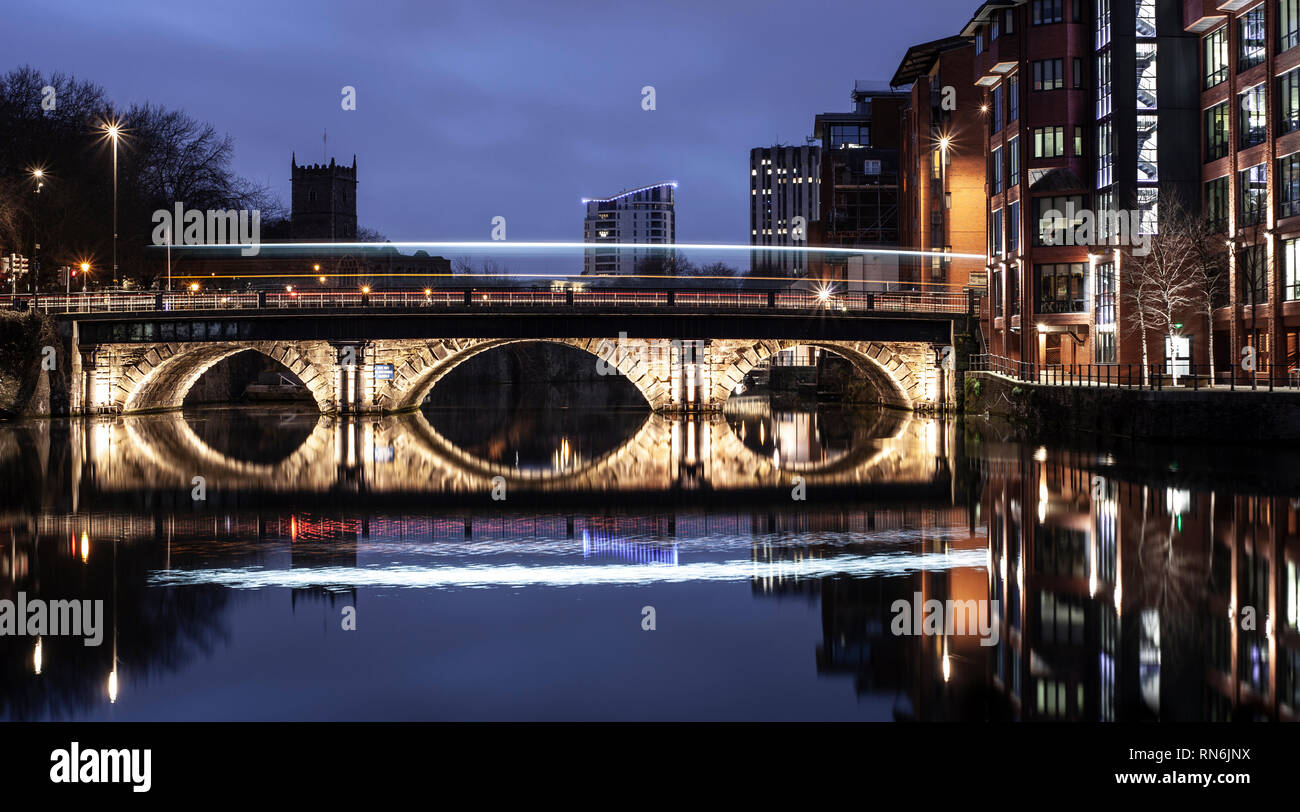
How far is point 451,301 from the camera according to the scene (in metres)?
67.0

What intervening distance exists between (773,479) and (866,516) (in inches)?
331

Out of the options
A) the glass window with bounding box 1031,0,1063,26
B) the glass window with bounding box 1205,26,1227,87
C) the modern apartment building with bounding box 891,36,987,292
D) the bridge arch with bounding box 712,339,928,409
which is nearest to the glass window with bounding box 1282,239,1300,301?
the glass window with bounding box 1205,26,1227,87

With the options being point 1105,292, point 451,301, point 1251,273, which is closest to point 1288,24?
point 1251,273

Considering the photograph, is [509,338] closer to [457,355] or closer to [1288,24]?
[457,355]

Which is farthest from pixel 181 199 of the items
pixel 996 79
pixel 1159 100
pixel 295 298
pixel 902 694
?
pixel 902 694

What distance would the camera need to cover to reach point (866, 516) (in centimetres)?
2558

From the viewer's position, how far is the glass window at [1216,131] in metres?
54.2

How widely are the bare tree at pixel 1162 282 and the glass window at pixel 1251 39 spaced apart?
6309mm

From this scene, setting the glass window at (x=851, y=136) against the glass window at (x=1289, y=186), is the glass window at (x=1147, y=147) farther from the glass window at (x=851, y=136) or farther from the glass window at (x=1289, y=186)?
the glass window at (x=851, y=136)

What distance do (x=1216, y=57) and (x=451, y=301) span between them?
38.0m

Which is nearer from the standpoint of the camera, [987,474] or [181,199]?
[987,474]

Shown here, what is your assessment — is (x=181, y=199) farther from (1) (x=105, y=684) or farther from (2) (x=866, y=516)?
(1) (x=105, y=684)
